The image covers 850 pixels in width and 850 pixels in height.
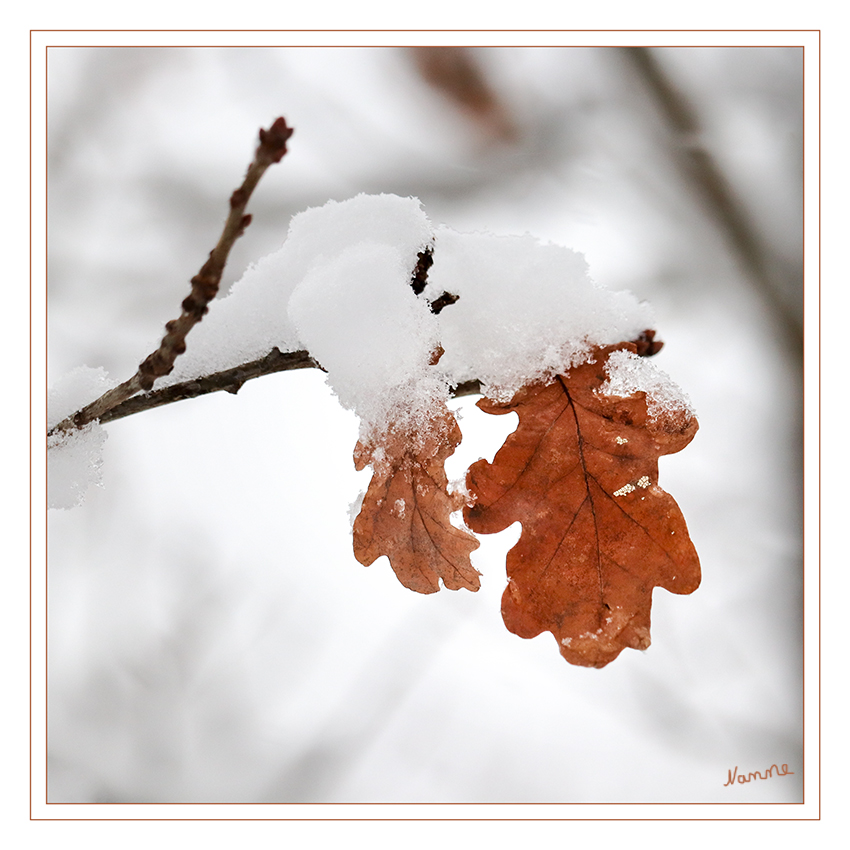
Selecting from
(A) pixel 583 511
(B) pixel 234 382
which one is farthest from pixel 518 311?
(B) pixel 234 382

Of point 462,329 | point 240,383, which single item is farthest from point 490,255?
point 240,383

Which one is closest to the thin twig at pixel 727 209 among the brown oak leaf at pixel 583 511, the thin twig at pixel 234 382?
the brown oak leaf at pixel 583 511

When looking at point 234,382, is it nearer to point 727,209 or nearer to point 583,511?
point 583,511

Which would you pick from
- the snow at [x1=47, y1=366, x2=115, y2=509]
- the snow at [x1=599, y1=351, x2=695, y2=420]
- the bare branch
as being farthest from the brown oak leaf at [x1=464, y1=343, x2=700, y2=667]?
the snow at [x1=47, y1=366, x2=115, y2=509]

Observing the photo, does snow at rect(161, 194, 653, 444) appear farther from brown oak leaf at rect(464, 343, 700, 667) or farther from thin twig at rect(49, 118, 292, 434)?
thin twig at rect(49, 118, 292, 434)

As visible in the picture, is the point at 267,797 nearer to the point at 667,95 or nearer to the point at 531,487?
the point at 531,487
